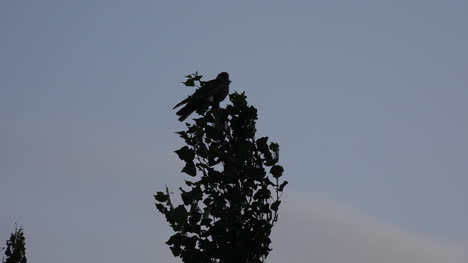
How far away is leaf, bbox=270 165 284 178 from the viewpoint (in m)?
7.97

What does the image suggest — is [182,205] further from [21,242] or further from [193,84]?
[21,242]

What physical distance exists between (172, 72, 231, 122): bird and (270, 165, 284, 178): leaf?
4.81 feet

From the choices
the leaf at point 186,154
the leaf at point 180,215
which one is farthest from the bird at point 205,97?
the leaf at point 180,215

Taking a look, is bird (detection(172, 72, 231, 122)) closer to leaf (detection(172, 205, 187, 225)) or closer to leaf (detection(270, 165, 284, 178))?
leaf (detection(270, 165, 284, 178))

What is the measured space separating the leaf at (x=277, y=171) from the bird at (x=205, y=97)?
1466 mm

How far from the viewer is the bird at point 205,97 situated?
364 inches

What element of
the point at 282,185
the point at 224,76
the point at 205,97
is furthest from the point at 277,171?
the point at 224,76

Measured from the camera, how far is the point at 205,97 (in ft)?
30.9

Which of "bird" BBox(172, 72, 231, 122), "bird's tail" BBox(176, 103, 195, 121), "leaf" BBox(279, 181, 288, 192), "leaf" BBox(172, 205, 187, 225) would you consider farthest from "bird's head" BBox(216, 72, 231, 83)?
"leaf" BBox(172, 205, 187, 225)

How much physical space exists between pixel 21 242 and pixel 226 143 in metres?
14.1

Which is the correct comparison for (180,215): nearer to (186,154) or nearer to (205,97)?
(186,154)

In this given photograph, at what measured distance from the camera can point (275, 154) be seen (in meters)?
8.00

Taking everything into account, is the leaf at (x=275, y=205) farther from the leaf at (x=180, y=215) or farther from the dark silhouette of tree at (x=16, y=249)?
the dark silhouette of tree at (x=16, y=249)

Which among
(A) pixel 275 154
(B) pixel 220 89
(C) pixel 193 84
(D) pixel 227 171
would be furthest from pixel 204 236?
(B) pixel 220 89
